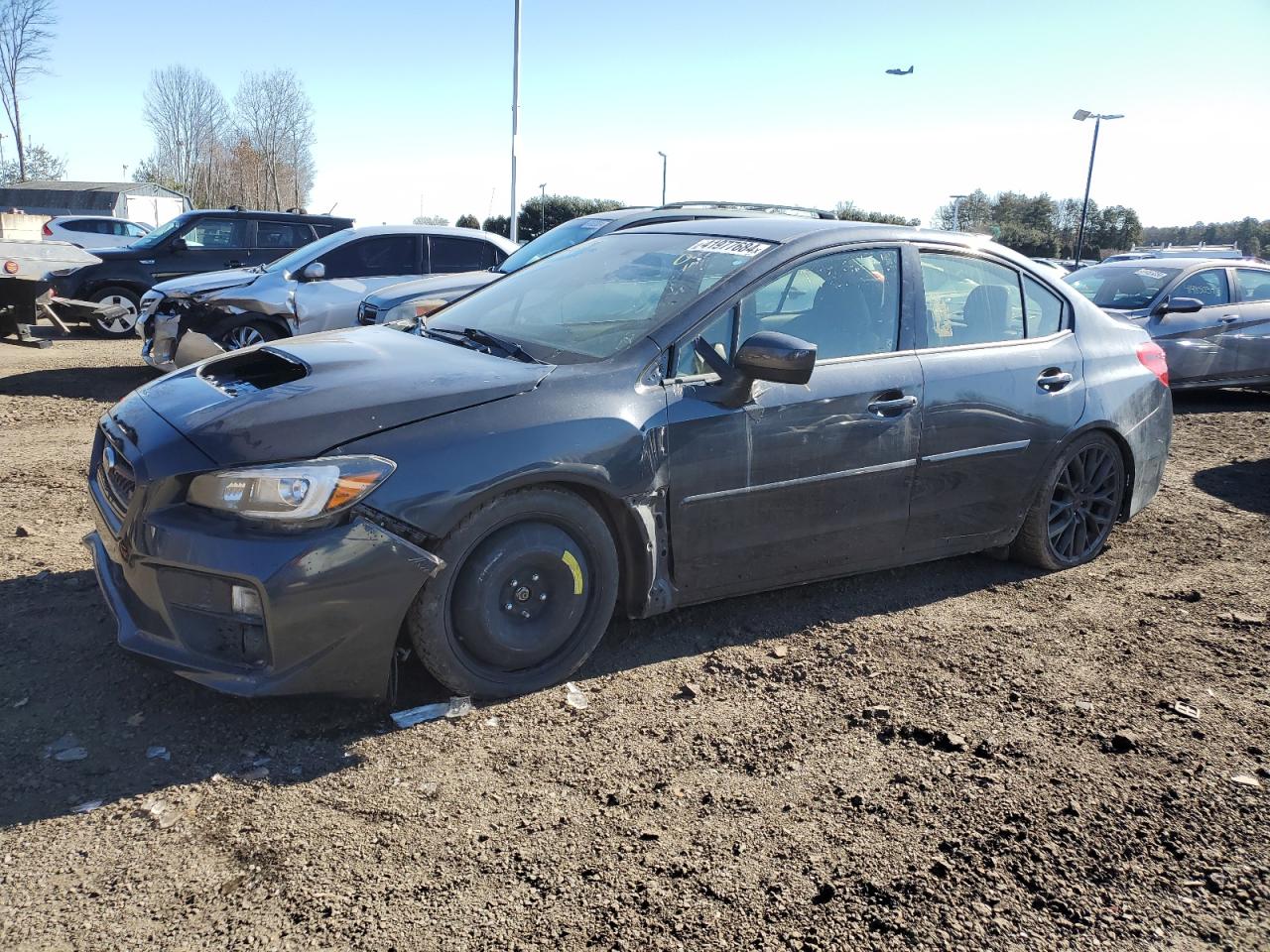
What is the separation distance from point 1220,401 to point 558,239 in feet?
26.1

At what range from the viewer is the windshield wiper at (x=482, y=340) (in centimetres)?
401

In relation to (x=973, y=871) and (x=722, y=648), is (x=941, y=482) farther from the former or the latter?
(x=973, y=871)

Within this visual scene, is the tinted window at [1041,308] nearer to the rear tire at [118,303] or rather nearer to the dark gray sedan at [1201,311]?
the dark gray sedan at [1201,311]

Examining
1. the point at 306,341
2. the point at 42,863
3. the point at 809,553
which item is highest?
the point at 306,341

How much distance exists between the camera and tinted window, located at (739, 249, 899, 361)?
4219mm

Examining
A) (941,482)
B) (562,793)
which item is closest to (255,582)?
(562,793)

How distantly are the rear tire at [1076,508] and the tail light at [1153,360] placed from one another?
0.54 metres

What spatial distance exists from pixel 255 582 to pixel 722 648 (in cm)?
195

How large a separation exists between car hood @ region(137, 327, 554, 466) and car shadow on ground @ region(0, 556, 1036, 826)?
2.76 ft

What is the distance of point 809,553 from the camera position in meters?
4.28

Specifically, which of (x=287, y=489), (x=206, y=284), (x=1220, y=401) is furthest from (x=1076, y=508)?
(x=206, y=284)

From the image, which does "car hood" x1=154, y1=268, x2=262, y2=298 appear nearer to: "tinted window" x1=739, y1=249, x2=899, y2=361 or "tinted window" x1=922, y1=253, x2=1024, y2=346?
"tinted window" x1=739, y1=249, x2=899, y2=361

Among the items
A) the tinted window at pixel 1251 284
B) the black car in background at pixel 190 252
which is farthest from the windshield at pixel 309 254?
the tinted window at pixel 1251 284

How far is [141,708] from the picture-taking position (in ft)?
11.4
